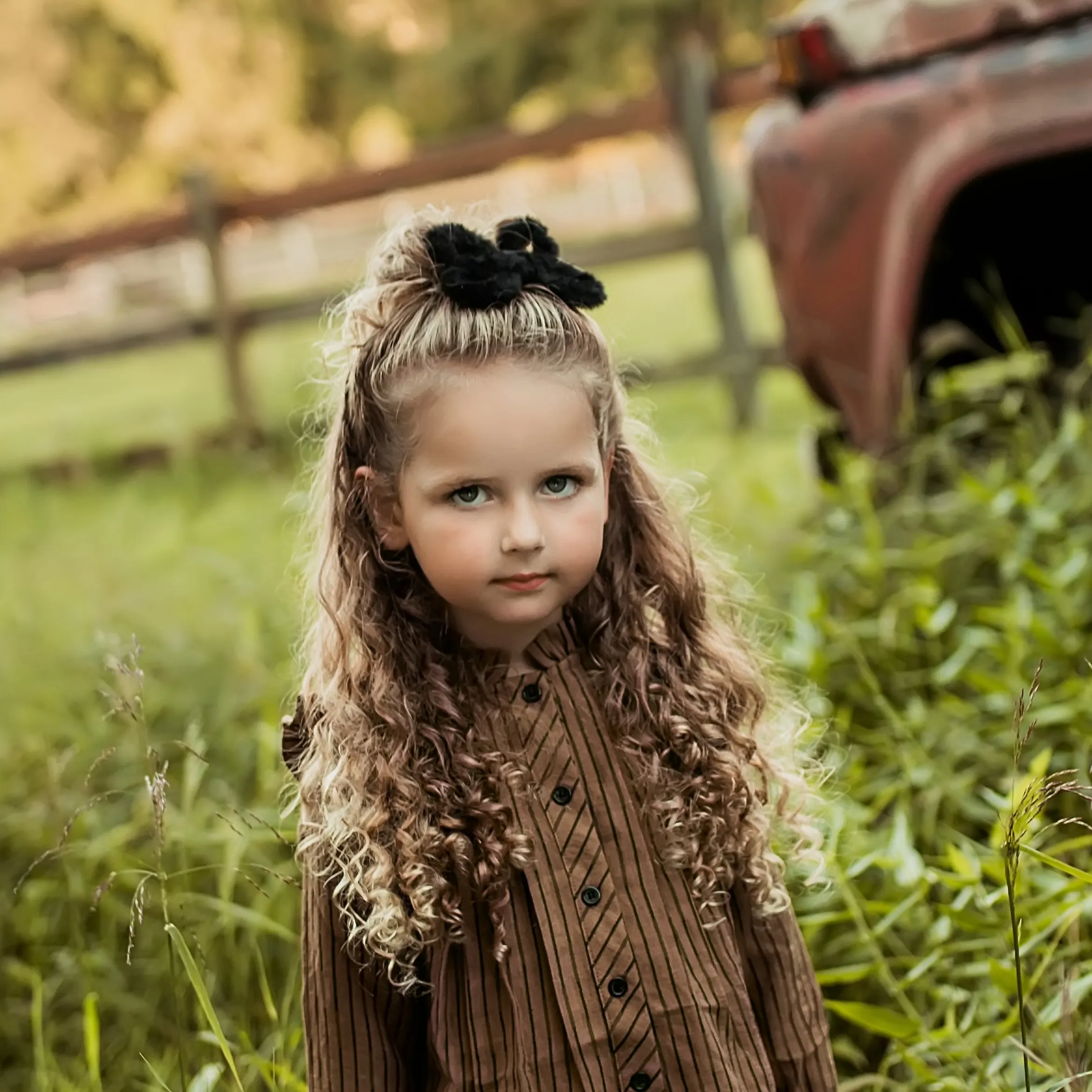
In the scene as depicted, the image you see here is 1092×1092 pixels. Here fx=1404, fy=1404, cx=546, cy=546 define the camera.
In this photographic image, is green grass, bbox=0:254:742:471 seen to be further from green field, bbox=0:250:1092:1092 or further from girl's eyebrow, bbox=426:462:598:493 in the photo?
girl's eyebrow, bbox=426:462:598:493

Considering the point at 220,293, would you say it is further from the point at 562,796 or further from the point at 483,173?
the point at 562,796

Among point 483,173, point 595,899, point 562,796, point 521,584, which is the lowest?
point 595,899

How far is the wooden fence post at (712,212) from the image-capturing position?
628cm

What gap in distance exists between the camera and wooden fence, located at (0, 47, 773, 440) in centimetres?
635

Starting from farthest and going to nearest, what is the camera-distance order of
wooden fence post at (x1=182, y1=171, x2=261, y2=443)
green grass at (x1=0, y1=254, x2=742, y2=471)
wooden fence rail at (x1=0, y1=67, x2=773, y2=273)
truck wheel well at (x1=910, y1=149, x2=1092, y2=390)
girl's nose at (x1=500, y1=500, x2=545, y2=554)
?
green grass at (x1=0, y1=254, x2=742, y2=471) < wooden fence post at (x1=182, y1=171, x2=261, y2=443) < wooden fence rail at (x1=0, y1=67, x2=773, y2=273) < truck wheel well at (x1=910, y1=149, x2=1092, y2=390) < girl's nose at (x1=500, y1=500, x2=545, y2=554)

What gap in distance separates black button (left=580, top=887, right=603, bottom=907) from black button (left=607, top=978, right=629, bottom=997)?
80 mm

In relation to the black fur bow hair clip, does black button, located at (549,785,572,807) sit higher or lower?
lower

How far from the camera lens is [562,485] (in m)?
1.45

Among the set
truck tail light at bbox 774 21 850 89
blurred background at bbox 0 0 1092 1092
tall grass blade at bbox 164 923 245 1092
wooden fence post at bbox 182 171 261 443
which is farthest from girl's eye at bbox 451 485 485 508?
wooden fence post at bbox 182 171 261 443

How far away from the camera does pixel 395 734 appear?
1511mm

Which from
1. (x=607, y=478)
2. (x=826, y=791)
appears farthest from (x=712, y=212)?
(x=607, y=478)

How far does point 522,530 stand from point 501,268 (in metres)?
0.28

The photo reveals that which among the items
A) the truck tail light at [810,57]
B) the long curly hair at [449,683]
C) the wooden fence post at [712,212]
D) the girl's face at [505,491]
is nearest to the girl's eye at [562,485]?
the girl's face at [505,491]

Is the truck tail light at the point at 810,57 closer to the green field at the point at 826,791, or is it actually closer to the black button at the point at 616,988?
the green field at the point at 826,791
